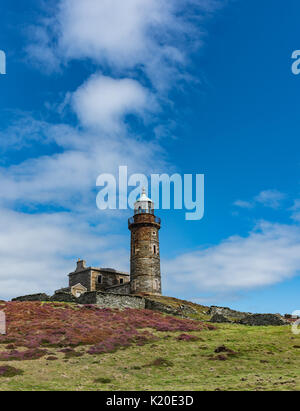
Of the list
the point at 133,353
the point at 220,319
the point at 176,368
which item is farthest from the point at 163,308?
the point at 176,368

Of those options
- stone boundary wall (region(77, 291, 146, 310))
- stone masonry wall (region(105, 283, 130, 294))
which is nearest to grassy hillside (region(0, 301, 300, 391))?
stone boundary wall (region(77, 291, 146, 310))

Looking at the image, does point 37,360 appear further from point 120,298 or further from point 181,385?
point 120,298

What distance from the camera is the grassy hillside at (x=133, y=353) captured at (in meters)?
22.8

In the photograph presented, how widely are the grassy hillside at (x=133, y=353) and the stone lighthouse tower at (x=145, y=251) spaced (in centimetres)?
2409

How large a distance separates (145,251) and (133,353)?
42.3 meters

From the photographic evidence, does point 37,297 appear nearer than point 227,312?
Yes

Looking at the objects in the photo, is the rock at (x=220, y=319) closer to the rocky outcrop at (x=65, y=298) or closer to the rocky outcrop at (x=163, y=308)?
the rocky outcrop at (x=163, y=308)

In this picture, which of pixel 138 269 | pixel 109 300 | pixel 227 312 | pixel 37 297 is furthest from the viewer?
pixel 138 269

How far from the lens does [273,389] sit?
18984 millimetres

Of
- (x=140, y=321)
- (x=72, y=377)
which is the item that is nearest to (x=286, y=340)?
(x=140, y=321)

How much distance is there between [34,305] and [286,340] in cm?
2849

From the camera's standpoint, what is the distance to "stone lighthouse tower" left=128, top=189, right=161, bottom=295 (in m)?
72.2

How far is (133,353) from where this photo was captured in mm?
31688

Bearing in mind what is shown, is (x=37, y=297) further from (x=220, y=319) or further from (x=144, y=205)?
(x=144, y=205)
